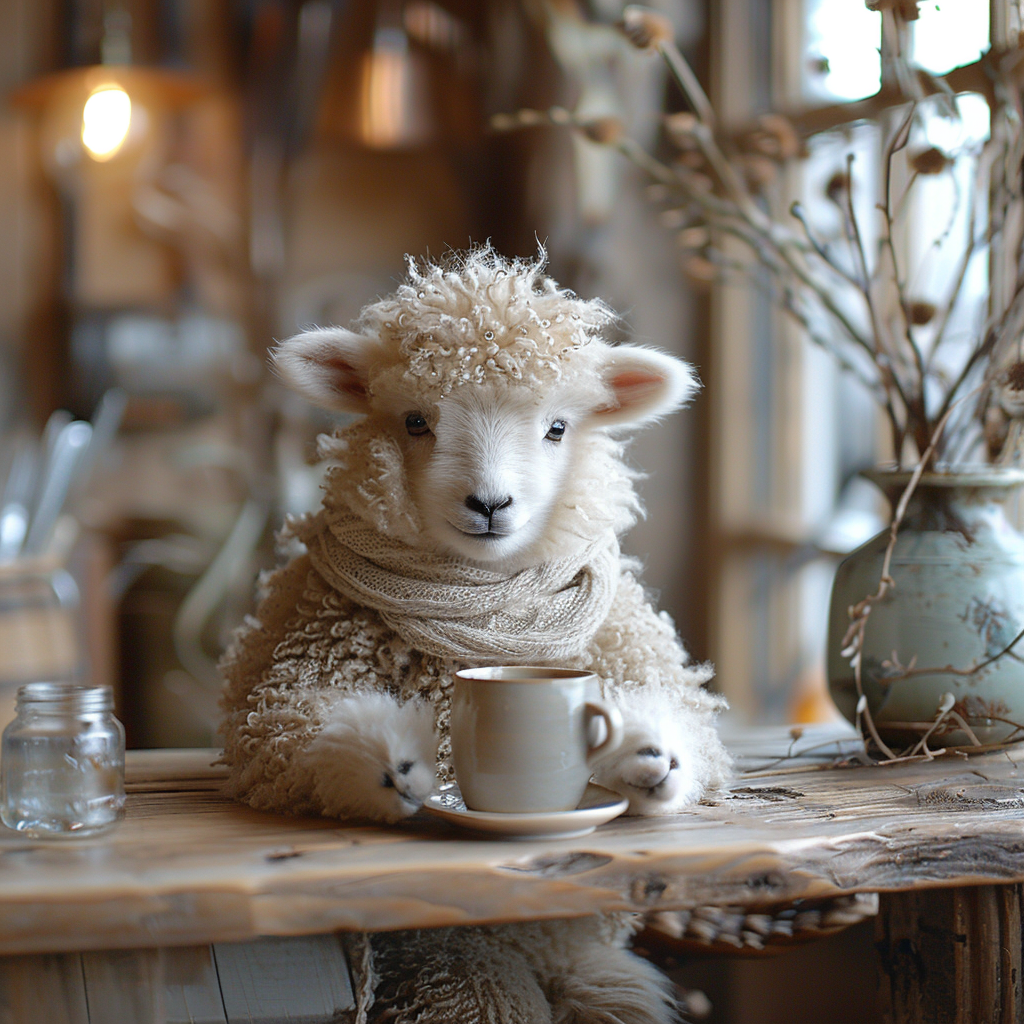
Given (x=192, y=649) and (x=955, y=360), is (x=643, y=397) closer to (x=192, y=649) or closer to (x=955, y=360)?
(x=955, y=360)

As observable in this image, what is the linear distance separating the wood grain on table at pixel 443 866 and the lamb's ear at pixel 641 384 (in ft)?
0.93

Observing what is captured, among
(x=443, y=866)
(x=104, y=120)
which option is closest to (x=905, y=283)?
(x=443, y=866)

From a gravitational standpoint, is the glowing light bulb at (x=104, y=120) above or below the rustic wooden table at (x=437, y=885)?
above

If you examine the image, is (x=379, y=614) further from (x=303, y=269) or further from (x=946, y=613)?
(x=303, y=269)

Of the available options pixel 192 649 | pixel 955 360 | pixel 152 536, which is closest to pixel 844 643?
pixel 955 360

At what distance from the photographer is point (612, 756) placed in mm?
651

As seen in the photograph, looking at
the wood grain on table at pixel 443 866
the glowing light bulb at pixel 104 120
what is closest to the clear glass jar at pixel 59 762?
the wood grain on table at pixel 443 866

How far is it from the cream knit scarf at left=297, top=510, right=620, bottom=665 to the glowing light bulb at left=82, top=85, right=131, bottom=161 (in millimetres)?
1671

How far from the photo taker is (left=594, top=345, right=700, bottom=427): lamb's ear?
786mm

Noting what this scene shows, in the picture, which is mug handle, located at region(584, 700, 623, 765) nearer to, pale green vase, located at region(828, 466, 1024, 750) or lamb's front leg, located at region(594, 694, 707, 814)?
lamb's front leg, located at region(594, 694, 707, 814)

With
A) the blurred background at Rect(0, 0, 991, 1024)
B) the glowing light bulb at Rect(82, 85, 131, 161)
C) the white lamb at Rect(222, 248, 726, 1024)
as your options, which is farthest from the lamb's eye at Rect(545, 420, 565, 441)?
the glowing light bulb at Rect(82, 85, 131, 161)

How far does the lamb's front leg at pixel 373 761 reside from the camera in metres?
0.62

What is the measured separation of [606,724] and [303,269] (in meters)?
2.11

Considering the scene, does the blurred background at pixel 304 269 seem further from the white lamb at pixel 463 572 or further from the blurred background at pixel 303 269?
the white lamb at pixel 463 572
